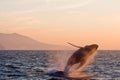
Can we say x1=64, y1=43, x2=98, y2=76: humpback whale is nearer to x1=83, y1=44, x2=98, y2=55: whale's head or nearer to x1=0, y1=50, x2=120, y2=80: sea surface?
x1=83, y1=44, x2=98, y2=55: whale's head

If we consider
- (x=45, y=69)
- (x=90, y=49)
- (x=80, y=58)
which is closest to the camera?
(x=80, y=58)

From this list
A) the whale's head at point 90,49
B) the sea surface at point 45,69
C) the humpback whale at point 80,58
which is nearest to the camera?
the humpback whale at point 80,58

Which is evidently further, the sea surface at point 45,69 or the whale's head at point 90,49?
the sea surface at point 45,69

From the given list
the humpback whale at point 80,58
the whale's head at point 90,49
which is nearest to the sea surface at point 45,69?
the humpback whale at point 80,58

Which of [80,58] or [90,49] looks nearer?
[80,58]

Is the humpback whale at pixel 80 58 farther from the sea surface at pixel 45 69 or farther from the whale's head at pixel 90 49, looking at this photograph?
the sea surface at pixel 45 69

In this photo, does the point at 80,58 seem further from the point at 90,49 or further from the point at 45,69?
the point at 45,69

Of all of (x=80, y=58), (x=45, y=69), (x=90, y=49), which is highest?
(x=45, y=69)

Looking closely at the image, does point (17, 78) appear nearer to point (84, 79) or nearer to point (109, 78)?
point (84, 79)

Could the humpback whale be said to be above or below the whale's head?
below

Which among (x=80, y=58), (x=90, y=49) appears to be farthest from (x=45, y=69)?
(x=80, y=58)

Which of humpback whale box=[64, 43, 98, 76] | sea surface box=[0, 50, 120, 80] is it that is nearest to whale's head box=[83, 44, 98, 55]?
humpback whale box=[64, 43, 98, 76]

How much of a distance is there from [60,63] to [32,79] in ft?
13.6

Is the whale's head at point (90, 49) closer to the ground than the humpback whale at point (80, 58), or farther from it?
farther from it
